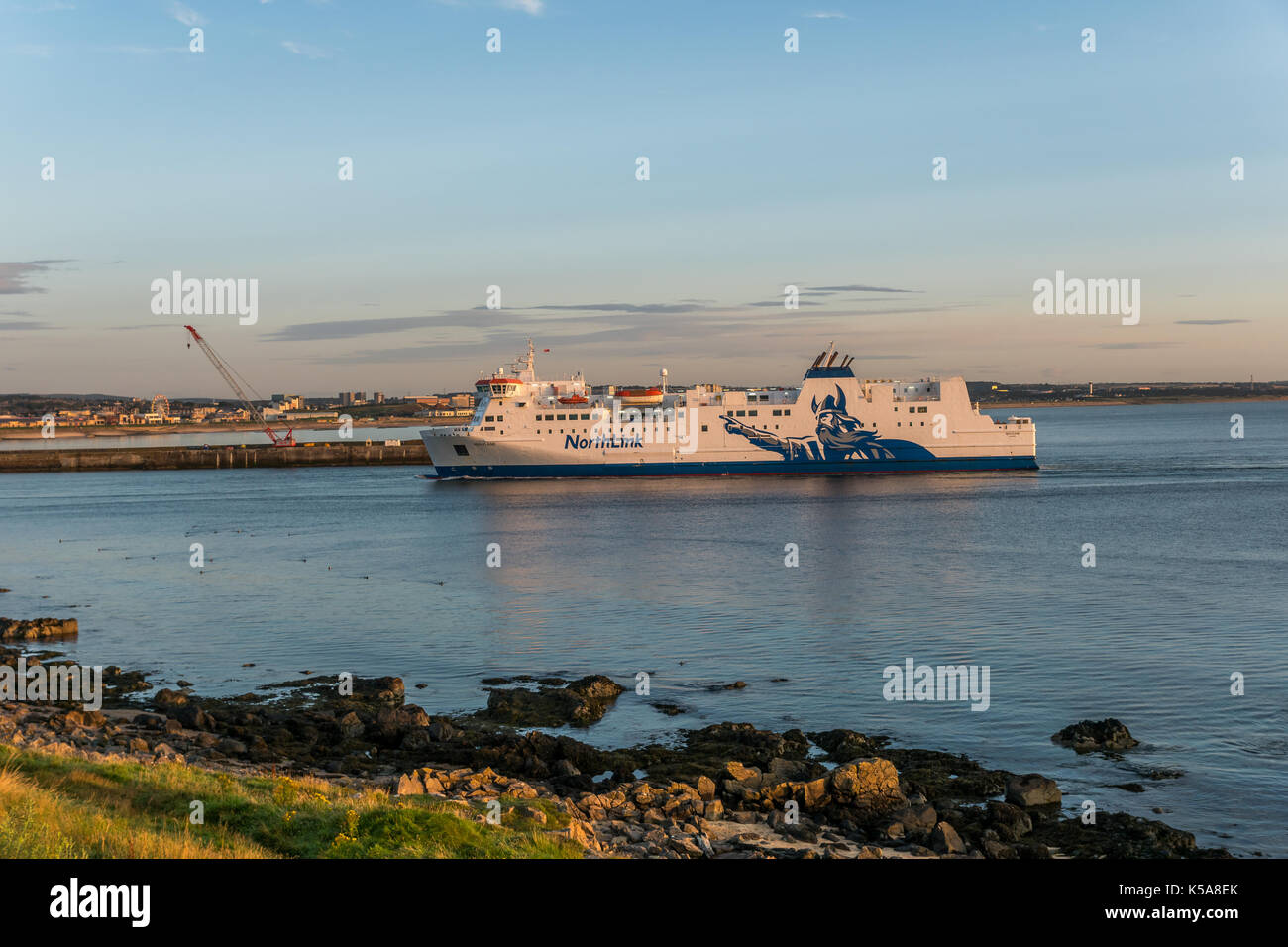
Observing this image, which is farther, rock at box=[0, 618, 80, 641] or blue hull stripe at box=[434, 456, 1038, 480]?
blue hull stripe at box=[434, 456, 1038, 480]

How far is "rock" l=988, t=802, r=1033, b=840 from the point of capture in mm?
12172

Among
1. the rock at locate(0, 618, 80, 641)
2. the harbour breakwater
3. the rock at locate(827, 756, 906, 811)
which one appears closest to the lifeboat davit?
the harbour breakwater

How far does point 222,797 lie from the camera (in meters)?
10.9

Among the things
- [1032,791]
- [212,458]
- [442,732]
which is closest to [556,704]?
[442,732]

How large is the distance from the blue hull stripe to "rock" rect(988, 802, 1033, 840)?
5821 centimetres

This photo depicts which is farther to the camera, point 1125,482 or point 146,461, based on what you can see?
point 146,461

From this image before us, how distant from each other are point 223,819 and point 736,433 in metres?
61.5

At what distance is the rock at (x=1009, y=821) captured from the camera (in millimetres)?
12172

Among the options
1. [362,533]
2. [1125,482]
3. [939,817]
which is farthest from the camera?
[1125,482]
